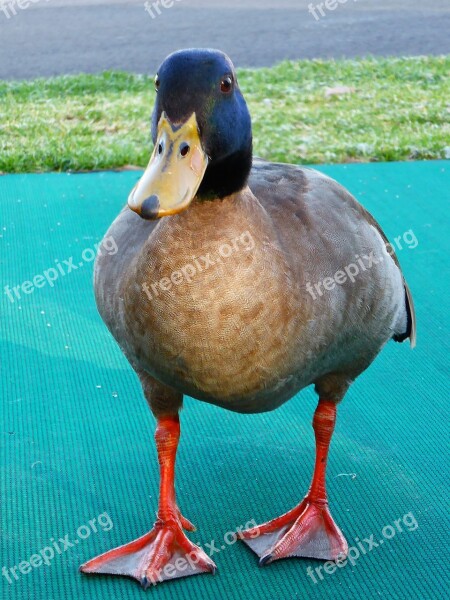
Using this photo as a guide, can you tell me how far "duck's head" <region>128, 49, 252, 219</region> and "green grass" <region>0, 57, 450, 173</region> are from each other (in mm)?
4013

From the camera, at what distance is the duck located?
6.40 ft

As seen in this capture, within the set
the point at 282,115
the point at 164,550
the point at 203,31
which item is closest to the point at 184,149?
the point at 164,550

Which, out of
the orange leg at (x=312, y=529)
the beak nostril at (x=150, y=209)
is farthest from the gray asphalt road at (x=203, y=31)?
the beak nostril at (x=150, y=209)

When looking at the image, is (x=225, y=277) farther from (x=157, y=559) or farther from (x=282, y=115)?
(x=282, y=115)

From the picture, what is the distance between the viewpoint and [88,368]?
3.54 metres

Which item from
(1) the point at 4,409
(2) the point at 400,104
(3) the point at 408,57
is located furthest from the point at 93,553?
(3) the point at 408,57

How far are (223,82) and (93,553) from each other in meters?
1.40

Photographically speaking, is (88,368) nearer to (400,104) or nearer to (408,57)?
(400,104)

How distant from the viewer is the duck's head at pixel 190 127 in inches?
73.0

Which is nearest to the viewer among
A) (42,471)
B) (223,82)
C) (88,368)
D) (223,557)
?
(223,82)

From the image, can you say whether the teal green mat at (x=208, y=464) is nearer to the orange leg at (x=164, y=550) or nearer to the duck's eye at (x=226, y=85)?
the orange leg at (x=164, y=550)

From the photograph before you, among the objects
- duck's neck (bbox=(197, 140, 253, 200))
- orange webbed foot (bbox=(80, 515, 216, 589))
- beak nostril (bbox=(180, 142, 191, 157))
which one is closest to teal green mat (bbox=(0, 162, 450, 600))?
orange webbed foot (bbox=(80, 515, 216, 589))

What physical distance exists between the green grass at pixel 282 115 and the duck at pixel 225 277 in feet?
12.0

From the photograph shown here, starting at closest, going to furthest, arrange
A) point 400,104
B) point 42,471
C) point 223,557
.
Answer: point 223,557 → point 42,471 → point 400,104
